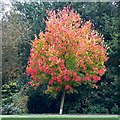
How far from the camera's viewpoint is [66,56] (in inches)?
394

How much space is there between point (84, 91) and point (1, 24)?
3.54 metres

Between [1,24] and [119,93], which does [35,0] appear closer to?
[1,24]

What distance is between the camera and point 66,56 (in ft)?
32.9

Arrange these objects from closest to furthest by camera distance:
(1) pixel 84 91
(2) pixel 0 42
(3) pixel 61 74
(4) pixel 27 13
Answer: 1. (3) pixel 61 74
2. (2) pixel 0 42
3. (1) pixel 84 91
4. (4) pixel 27 13

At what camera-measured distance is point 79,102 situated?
36.9 ft

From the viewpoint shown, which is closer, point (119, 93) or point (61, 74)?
point (61, 74)

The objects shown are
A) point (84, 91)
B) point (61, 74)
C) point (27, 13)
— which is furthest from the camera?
point (27, 13)

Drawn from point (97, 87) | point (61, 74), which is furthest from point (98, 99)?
point (61, 74)

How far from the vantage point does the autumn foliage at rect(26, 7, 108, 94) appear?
9906 millimetres

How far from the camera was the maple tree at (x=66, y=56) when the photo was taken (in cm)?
991

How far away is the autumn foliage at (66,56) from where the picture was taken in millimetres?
9906

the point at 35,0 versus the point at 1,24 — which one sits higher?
the point at 35,0

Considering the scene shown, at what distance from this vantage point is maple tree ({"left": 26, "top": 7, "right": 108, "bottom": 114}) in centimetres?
991

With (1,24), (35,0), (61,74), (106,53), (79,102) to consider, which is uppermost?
(35,0)
